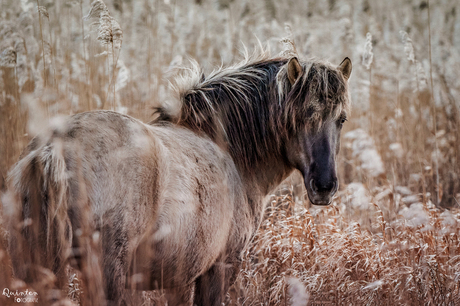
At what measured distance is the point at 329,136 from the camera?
2459 millimetres

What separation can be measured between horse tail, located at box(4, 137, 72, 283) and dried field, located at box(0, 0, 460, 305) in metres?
0.08

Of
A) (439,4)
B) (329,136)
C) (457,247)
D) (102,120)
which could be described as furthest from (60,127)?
(439,4)

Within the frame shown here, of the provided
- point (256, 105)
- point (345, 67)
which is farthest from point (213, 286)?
point (345, 67)

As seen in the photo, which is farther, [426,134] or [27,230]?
[426,134]

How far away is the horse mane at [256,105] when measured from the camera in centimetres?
251

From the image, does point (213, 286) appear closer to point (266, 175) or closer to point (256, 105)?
point (266, 175)

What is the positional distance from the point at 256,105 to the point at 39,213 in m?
1.57

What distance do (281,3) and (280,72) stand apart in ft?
18.4

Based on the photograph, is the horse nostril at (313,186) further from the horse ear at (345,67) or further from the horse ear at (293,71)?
the horse ear at (345,67)

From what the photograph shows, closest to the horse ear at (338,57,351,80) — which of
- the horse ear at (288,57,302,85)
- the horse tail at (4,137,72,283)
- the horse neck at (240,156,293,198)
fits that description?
the horse ear at (288,57,302,85)

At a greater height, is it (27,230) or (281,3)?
(281,3)

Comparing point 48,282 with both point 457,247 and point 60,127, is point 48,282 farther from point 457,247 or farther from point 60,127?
point 457,247

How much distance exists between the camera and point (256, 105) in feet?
9.04

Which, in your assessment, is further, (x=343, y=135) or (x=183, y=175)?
(x=343, y=135)
